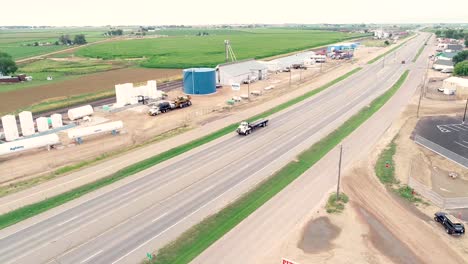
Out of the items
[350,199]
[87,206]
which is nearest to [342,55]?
[350,199]

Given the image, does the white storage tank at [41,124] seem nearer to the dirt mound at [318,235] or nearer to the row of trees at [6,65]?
the dirt mound at [318,235]

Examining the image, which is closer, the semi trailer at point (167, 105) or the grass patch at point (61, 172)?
the grass patch at point (61, 172)

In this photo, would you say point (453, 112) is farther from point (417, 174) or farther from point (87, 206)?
point (87, 206)

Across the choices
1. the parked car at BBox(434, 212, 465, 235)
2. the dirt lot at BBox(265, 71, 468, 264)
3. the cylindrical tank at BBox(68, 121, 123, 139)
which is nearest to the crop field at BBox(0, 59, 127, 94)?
the cylindrical tank at BBox(68, 121, 123, 139)

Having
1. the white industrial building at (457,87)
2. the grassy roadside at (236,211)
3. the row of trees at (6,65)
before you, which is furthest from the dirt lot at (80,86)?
the white industrial building at (457,87)

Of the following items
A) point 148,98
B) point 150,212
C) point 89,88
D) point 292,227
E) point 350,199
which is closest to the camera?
point 292,227

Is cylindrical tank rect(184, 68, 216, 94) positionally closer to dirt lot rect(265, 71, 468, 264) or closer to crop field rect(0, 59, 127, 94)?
crop field rect(0, 59, 127, 94)
